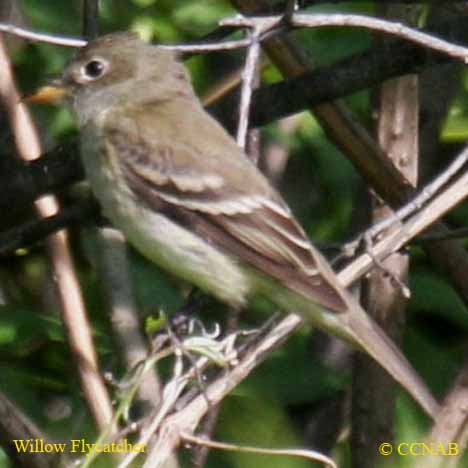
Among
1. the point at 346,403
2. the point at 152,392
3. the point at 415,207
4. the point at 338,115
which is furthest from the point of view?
the point at 346,403

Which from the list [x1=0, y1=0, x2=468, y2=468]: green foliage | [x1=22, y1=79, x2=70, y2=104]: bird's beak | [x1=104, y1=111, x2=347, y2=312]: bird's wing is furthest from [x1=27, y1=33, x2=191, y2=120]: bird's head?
[x1=104, y1=111, x2=347, y2=312]: bird's wing

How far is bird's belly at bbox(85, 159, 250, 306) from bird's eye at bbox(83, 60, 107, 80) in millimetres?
769

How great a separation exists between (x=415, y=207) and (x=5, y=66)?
173 centimetres

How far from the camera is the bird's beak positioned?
5586 mm

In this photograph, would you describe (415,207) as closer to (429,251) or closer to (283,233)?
(283,233)

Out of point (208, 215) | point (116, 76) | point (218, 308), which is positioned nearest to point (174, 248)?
point (208, 215)

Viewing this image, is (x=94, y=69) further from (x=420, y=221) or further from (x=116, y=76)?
(x=420, y=221)

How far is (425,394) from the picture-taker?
15.2 feet

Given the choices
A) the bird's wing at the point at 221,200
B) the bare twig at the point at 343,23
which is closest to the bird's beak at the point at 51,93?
the bird's wing at the point at 221,200

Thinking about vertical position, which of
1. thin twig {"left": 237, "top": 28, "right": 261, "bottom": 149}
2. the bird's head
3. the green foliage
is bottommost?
the green foliage

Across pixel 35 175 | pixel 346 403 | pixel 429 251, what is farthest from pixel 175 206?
pixel 346 403

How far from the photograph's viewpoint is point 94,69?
587cm

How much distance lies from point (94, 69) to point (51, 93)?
24 cm

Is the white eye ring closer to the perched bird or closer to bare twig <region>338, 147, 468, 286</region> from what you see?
the perched bird
